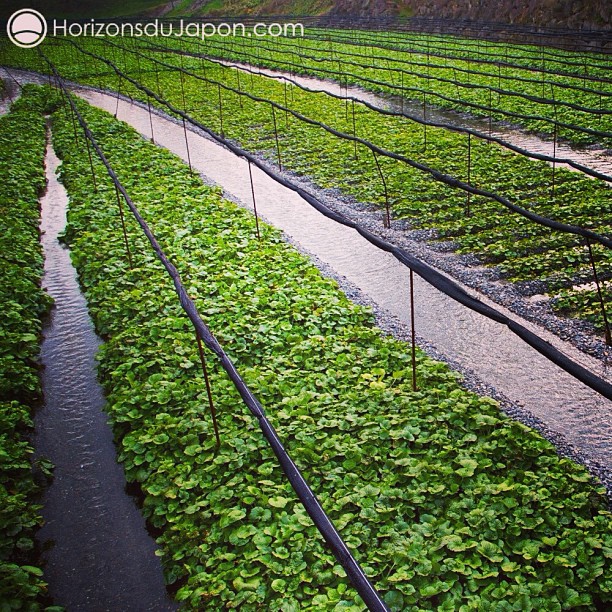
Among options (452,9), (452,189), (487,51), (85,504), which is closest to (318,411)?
(85,504)

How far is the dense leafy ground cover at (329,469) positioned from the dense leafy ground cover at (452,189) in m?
2.62

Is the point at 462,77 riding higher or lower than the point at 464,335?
higher

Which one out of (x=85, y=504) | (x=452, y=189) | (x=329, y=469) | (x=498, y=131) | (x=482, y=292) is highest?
(x=498, y=131)

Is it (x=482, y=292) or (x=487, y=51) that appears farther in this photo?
(x=487, y=51)

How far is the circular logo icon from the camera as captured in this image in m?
44.9

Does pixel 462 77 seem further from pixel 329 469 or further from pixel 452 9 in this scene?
pixel 329 469

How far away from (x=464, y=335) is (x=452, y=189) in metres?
5.15

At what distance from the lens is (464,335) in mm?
7312

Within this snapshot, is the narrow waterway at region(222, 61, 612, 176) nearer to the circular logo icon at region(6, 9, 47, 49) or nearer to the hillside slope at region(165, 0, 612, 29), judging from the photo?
the hillside slope at region(165, 0, 612, 29)

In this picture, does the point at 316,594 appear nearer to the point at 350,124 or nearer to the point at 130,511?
the point at 130,511

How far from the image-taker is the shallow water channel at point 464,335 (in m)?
5.82

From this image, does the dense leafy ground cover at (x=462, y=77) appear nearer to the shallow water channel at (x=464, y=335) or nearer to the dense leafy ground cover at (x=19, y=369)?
the shallow water channel at (x=464, y=335)

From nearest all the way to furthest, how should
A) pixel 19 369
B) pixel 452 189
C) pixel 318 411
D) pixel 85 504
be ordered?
pixel 85 504
pixel 318 411
pixel 19 369
pixel 452 189

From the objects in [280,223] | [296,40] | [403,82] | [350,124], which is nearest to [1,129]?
[350,124]
